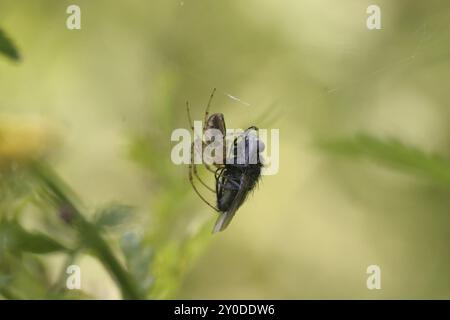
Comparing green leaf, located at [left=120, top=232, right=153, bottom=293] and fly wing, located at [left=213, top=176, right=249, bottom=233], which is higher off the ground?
fly wing, located at [left=213, top=176, right=249, bottom=233]

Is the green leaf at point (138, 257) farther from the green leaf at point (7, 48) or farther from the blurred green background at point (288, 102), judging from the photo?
the blurred green background at point (288, 102)

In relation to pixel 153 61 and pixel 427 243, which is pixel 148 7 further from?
pixel 427 243

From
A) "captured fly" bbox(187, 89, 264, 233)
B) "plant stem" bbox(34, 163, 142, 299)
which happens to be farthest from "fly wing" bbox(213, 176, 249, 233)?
"plant stem" bbox(34, 163, 142, 299)

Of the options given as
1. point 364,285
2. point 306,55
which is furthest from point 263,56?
point 364,285

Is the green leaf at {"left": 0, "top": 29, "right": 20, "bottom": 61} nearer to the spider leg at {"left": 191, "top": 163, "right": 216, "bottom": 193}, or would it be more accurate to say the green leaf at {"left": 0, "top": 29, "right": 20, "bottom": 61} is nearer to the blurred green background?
the spider leg at {"left": 191, "top": 163, "right": 216, "bottom": 193}

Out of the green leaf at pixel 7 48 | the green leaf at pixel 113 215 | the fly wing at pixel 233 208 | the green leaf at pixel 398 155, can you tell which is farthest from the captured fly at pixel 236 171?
the green leaf at pixel 7 48

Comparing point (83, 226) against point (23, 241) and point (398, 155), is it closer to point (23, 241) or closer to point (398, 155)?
point (23, 241)

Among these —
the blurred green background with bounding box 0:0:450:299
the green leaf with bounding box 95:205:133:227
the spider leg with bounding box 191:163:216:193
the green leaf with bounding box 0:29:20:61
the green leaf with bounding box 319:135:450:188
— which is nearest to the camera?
the green leaf with bounding box 0:29:20:61
